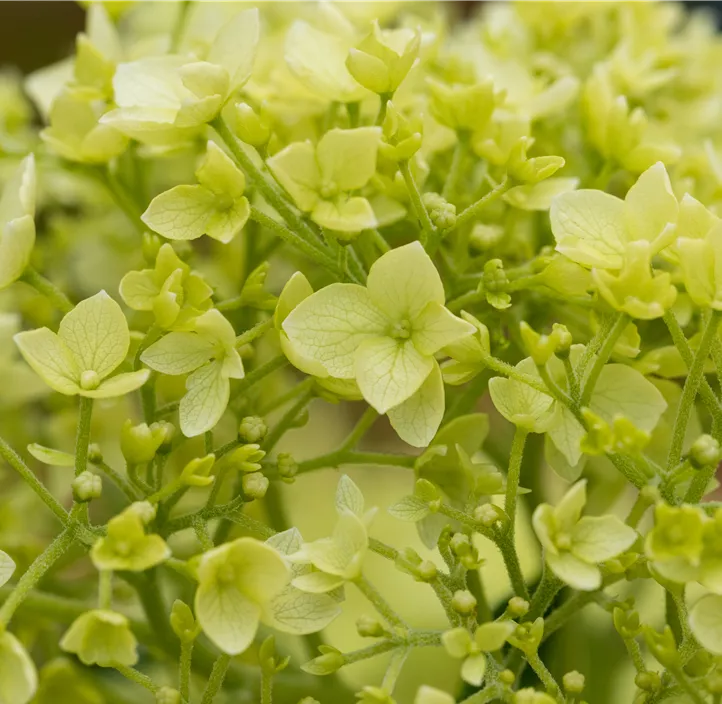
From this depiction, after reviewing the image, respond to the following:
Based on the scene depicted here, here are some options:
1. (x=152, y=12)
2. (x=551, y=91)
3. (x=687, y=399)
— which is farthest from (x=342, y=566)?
(x=152, y=12)

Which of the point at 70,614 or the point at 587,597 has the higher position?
the point at 587,597

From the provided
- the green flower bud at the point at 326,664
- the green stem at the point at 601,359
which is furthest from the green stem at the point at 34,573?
the green stem at the point at 601,359

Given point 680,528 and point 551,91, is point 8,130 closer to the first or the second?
point 551,91

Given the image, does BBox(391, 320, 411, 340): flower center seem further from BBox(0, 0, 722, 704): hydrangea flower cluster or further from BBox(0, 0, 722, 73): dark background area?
BBox(0, 0, 722, 73): dark background area

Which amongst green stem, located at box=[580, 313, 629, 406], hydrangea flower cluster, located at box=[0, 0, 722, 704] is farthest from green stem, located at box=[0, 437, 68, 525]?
green stem, located at box=[580, 313, 629, 406]

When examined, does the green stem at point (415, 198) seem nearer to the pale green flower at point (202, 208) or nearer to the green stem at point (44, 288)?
the pale green flower at point (202, 208)

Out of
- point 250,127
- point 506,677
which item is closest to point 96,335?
point 250,127
